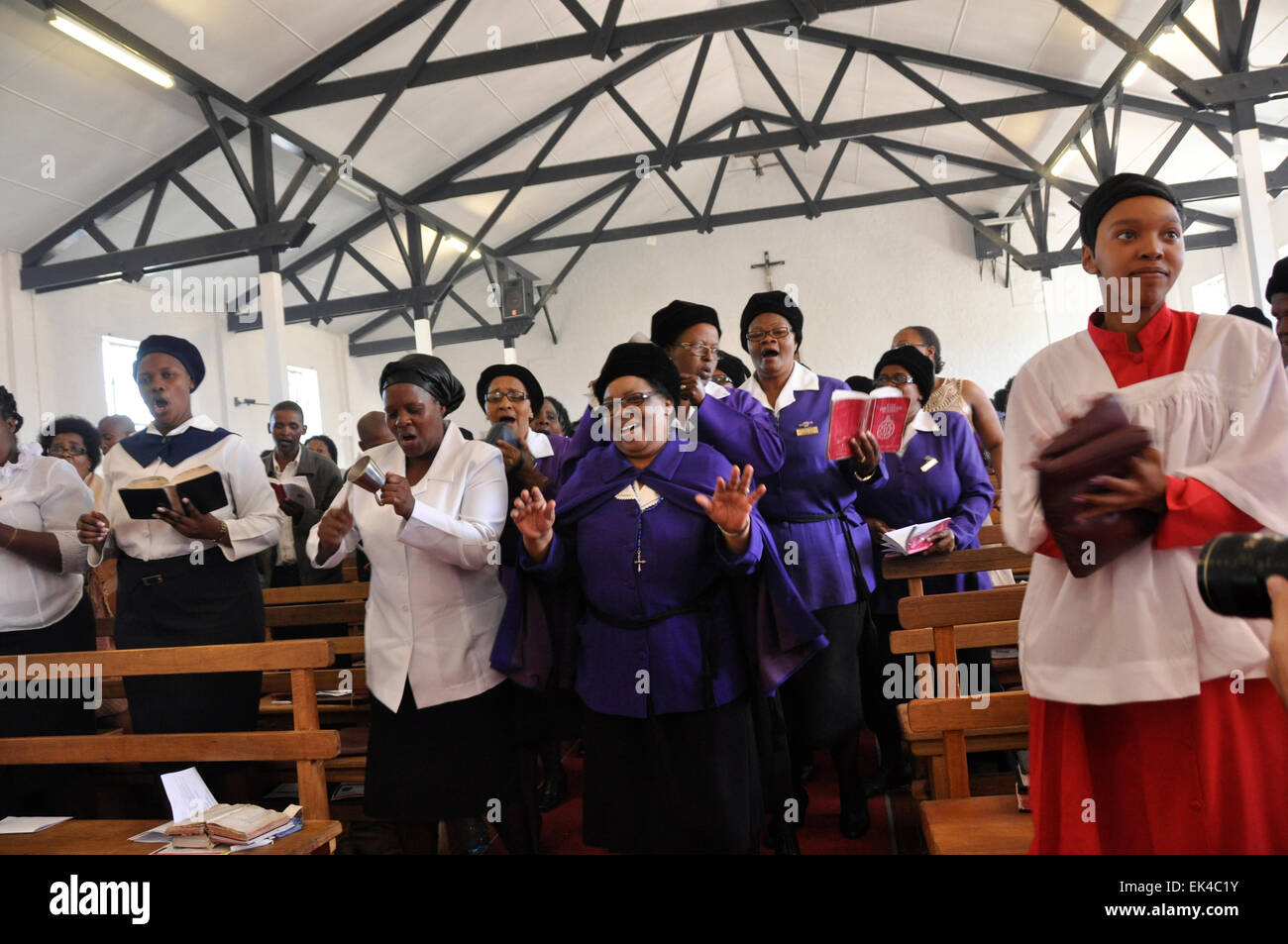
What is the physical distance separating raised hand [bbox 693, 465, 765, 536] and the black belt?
0.85 ft

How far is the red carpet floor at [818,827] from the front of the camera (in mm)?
3281

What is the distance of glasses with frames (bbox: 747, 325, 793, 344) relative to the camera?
3.36 meters

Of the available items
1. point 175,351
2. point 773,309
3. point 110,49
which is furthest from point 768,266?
point 175,351

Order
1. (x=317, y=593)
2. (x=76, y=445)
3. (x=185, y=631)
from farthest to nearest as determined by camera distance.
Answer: (x=76, y=445) → (x=317, y=593) → (x=185, y=631)

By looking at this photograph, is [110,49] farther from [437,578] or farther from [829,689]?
[829,689]

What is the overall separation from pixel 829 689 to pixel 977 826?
1.02 m

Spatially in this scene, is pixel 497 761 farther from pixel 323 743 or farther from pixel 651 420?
pixel 651 420

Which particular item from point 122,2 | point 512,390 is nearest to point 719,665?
point 512,390

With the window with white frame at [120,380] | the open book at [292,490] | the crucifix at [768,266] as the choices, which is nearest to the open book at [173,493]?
the open book at [292,490]

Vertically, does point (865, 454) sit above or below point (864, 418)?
below

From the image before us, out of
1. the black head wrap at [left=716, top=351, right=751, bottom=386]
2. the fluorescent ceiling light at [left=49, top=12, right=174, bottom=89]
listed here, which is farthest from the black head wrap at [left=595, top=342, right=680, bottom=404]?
the fluorescent ceiling light at [left=49, top=12, right=174, bottom=89]

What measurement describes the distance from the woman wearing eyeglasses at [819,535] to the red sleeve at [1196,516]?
1.57 meters

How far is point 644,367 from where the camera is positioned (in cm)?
272

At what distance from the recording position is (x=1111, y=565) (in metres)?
1.65
